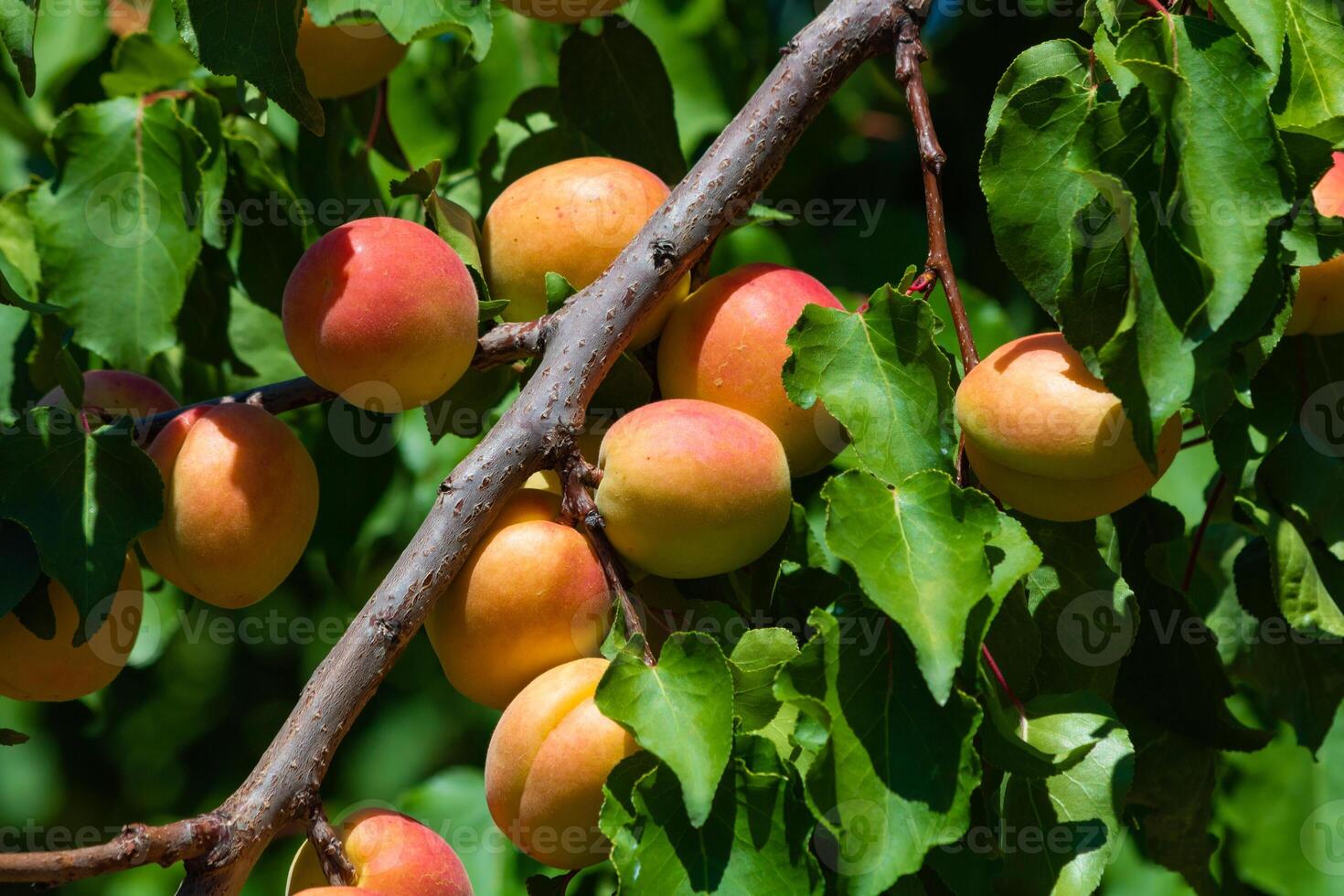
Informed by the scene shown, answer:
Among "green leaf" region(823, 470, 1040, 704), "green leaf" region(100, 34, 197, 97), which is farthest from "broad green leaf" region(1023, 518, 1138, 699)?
"green leaf" region(100, 34, 197, 97)

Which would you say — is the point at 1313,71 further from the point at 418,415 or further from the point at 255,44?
the point at 418,415

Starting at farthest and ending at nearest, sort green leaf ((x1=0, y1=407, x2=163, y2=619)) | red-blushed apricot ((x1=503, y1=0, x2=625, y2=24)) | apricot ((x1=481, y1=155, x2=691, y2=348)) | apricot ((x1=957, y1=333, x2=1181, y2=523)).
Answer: red-blushed apricot ((x1=503, y1=0, x2=625, y2=24)), apricot ((x1=481, y1=155, x2=691, y2=348)), green leaf ((x1=0, y1=407, x2=163, y2=619)), apricot ((x1=957, y1=333, x2=1181, y2=523))

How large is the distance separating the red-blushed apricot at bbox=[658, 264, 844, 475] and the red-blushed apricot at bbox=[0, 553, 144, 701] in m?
0.43

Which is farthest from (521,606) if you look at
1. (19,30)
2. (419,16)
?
(19,30)

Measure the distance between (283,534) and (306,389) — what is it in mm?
123

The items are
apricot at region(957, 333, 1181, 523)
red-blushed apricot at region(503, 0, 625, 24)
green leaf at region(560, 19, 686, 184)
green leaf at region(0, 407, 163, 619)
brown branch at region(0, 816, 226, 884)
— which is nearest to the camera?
brown branch at region(0, 816, 226, 884)

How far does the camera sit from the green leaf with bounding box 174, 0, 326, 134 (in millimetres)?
878

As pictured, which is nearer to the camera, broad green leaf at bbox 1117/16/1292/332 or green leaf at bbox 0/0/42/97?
broad green leaf at bbox 1117/16/1292/332

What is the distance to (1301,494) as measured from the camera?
3.14ft

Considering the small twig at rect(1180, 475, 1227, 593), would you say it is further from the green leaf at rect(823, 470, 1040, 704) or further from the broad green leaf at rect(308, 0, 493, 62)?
the broad green leaf at rect(308, 0, 493, 62)

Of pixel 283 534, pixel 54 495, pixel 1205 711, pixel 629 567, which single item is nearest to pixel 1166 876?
pixel 1205 711

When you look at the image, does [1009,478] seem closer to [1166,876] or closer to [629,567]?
[629,567]

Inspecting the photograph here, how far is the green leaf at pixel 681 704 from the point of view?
69 cm

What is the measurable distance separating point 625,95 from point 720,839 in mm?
743
